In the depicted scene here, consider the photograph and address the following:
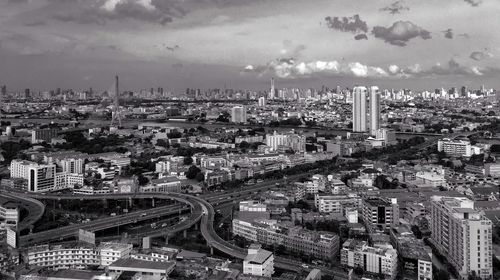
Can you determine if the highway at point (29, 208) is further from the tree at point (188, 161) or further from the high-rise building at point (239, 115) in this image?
the high-rise building at point (239, 115)

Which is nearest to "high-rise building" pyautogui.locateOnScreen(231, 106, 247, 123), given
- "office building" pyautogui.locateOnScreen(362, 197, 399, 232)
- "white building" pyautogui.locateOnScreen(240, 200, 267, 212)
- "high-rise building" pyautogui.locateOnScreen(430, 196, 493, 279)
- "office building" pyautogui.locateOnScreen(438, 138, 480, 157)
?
"office building" pyautogui.locateOnScreen(438, 138, 480, 157)

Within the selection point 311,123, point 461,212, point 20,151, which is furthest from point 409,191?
point 311,123

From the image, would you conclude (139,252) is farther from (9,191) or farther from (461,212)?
(9,191)

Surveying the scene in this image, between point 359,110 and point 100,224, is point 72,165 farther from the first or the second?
point 359,110

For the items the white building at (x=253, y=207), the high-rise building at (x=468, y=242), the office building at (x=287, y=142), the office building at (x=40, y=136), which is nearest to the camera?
the high-rise building at (x=468, y=242)

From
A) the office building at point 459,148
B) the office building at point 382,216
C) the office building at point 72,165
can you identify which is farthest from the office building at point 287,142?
the office building at point 382,216

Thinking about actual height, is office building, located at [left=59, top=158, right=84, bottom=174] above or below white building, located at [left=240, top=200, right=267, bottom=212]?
above

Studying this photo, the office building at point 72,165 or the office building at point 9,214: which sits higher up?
the office building at point 72,165

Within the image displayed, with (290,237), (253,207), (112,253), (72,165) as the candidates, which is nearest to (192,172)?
(72,165)

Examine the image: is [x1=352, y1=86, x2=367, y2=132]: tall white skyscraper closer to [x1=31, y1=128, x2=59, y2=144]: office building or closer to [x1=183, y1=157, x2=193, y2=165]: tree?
[x1=183, y1=157, x2=193, y2=165]: tree
